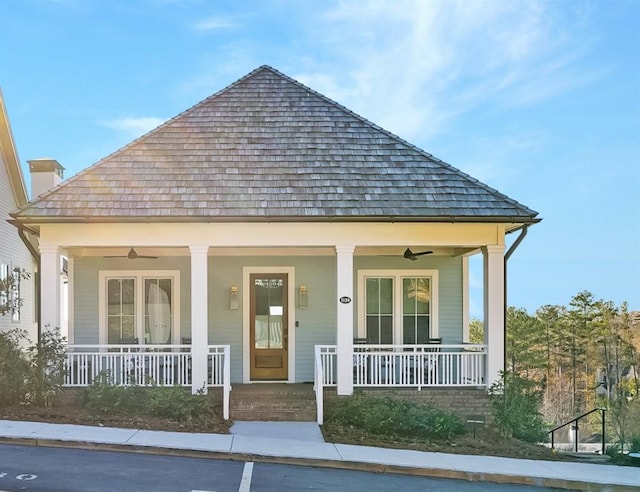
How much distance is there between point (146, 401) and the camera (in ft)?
35.3

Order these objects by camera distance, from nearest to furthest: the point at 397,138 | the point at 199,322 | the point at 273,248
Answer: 1. the point at 199,322
2. the point at 273,248
3. the point at 397,138

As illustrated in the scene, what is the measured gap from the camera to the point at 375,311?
1441 cm

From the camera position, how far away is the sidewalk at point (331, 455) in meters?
8.15

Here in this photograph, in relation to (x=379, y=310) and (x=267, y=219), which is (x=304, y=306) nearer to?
(x=379, y=310)

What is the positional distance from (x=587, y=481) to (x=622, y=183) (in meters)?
19.9

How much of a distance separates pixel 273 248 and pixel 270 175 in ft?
5.19

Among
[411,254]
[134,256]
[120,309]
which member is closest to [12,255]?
[120,309]

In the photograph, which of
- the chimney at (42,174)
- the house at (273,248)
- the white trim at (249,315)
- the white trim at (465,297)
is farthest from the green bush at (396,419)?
the chimney at (42,174)

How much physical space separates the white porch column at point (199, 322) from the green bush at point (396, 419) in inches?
93.3

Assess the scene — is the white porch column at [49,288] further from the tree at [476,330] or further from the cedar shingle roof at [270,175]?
the tree at [476,330]

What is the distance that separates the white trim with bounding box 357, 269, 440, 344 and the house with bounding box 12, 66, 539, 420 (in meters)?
0.03

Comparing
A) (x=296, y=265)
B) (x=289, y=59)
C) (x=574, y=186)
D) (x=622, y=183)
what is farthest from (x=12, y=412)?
(x=622, y=183)

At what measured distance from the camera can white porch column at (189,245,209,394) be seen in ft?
38.0

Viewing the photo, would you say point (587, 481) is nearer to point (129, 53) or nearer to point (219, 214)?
point (219, 214)
